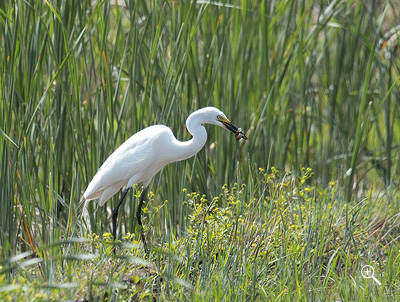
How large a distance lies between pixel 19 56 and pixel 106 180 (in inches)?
27.5

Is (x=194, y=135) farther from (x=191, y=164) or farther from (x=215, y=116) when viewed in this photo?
(x=191, y=164)

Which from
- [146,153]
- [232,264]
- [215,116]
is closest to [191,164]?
[146,153]

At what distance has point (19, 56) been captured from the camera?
3.02 metres

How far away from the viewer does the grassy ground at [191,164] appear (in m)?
2.59

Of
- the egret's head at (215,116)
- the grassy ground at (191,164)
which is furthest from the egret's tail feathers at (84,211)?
the egret's head at (215,116)

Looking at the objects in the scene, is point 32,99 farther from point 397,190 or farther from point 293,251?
point 397,190

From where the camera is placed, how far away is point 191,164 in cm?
361

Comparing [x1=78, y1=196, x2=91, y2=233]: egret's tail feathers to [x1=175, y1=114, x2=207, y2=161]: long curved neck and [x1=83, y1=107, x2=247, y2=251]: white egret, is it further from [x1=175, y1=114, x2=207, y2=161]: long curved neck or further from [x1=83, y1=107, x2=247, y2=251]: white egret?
[x1=175, y1=114, x2=207, y2=161]: long curved neck

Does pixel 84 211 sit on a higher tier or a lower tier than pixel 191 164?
A: lower

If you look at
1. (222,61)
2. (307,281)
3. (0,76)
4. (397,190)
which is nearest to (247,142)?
(222,61)

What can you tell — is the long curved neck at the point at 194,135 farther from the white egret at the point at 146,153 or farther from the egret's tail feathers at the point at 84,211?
the egret's tail feathers at the point at 84,211

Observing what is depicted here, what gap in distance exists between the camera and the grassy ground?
2586mm

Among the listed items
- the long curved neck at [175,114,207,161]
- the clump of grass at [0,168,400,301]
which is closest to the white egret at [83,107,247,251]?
the long curved neck at [175,114,207,161]

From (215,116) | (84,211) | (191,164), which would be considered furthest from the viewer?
(191,164)
